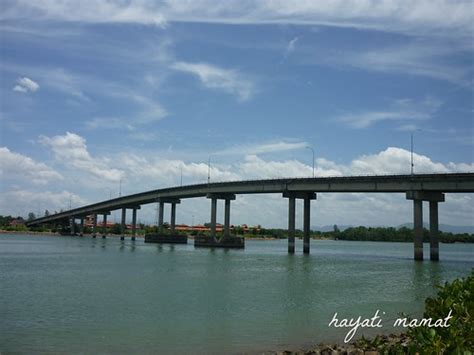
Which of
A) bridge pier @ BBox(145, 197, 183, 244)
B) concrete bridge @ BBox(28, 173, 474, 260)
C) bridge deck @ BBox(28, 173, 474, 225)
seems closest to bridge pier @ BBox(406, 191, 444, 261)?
concrete bridge @ BBox(28, 173, 474, 260)

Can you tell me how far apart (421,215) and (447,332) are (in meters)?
71.1

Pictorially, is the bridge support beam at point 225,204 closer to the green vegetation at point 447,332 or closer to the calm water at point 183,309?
the calm water at point 183,309

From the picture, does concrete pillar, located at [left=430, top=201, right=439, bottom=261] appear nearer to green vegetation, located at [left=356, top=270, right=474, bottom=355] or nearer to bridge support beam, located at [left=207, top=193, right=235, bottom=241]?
bridge support beam, located at [left=207, top=193, right=235, bottom=241]

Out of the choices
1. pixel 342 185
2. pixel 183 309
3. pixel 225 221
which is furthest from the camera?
pixel 225 221

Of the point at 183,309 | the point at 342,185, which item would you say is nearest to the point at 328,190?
the point at 342,185

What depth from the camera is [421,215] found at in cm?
7688

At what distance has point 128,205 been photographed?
173m

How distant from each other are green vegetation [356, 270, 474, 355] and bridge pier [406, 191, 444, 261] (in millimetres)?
63754

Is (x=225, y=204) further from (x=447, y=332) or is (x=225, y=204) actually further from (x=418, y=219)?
(x=447, y=332)

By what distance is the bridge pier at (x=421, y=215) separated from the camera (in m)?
76.2

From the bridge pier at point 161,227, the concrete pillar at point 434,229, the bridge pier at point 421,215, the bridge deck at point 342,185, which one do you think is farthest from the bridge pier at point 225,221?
the concrete pillar at point 434,229

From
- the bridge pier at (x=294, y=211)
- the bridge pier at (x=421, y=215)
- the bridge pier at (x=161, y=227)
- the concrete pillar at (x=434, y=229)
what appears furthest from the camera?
the bridge pier at (x=161, y=227)

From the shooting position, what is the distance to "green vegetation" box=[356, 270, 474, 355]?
8969mm

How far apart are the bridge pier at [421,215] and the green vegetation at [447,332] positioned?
63.8m
